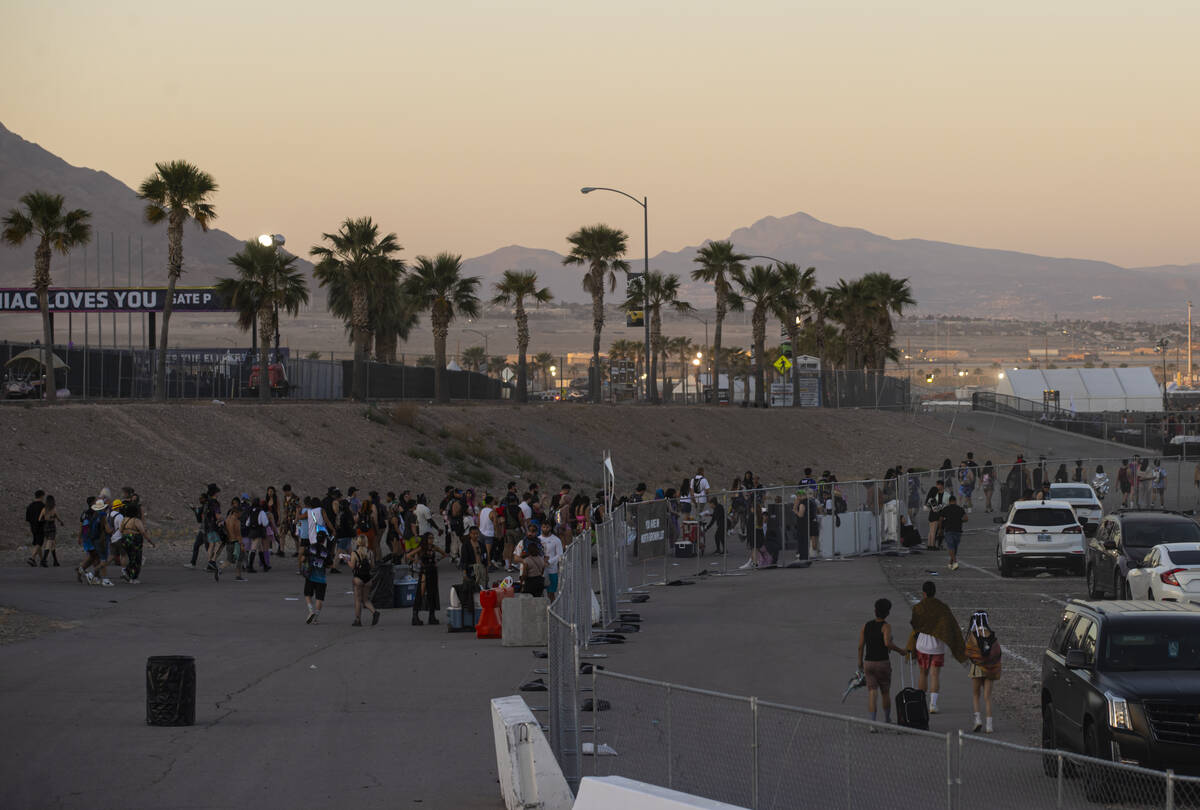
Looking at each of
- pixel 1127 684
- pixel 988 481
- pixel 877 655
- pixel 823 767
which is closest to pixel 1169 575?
pixel 877 655

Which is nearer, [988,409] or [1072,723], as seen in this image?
[1072,723]

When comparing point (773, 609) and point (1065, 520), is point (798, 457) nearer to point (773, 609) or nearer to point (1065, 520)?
point (1065, 520)

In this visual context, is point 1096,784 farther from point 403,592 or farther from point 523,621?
point 403,592

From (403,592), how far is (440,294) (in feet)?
144

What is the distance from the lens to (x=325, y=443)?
158ft

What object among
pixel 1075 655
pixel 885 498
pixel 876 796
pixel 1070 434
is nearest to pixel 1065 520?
pixel 885 498

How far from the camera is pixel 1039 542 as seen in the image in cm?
2727

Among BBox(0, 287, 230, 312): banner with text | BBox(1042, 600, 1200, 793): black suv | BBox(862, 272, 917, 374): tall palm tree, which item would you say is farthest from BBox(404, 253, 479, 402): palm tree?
BBox(1042, 600, 1200, 793): black suv

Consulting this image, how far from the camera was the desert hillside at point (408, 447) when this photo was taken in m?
37.9

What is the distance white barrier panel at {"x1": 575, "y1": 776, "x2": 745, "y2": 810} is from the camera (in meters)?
6.82

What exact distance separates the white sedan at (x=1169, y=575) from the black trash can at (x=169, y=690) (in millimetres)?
12843

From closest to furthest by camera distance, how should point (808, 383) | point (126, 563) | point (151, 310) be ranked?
1. point (126, 563)
2. point (151, 310)
3. point (808, 383)

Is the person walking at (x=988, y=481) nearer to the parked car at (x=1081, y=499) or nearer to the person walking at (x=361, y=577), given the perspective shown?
the parked car at (x=1081, y=499)

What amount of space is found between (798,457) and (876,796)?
62.6 metres
